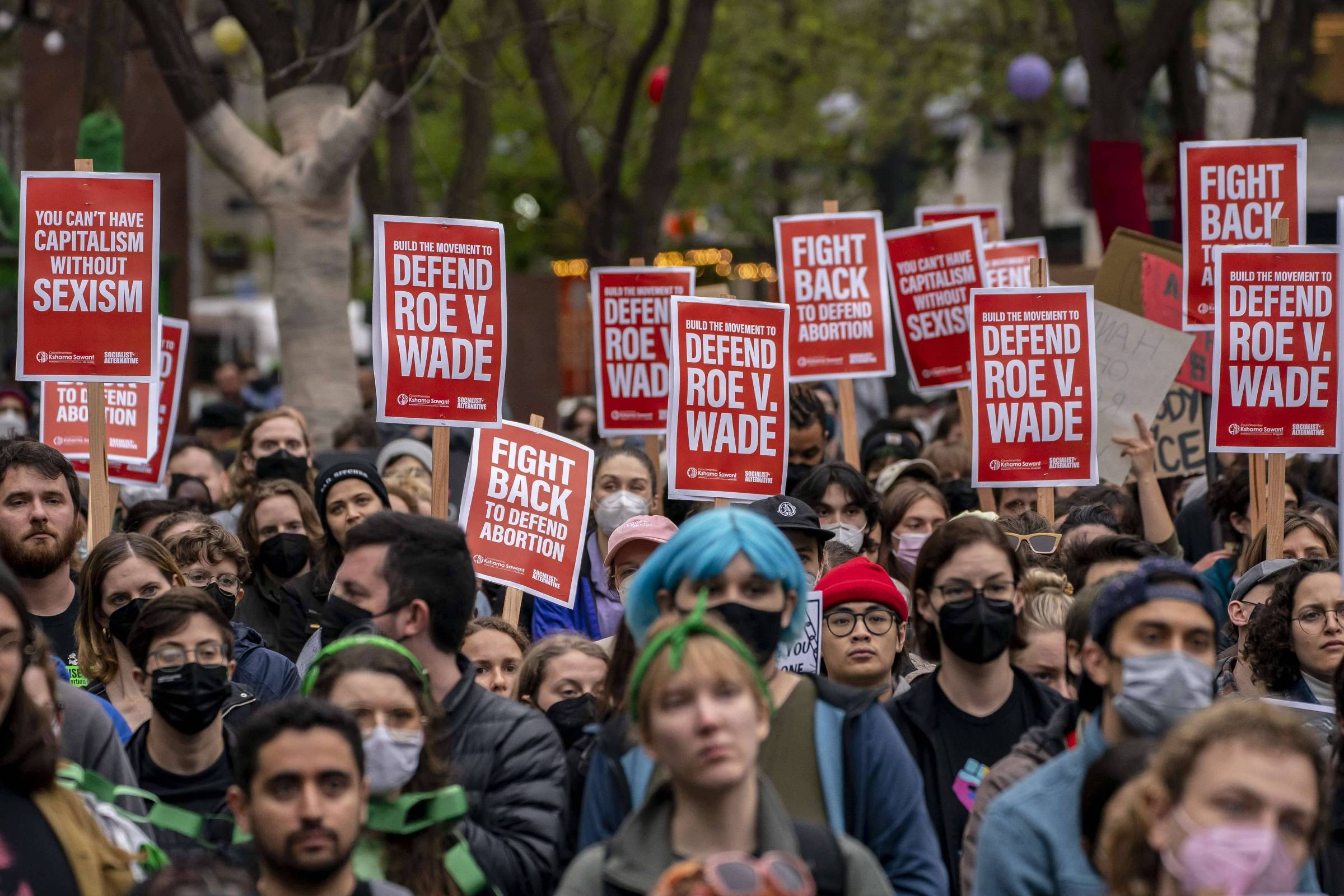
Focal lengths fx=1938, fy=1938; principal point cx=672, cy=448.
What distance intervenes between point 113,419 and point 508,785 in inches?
210

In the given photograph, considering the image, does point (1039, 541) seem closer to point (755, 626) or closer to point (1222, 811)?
point (755, 626)

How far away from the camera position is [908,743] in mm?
4969

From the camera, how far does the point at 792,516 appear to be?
6285 millimetres

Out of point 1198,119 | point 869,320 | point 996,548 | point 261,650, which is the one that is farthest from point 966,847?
point 1198,119

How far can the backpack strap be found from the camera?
366 cm

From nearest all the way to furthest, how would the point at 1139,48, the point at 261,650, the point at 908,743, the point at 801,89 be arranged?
1. the point at 908,743
2. the point at 261,650
3. the point at 1139,48
4. the point at 801,89

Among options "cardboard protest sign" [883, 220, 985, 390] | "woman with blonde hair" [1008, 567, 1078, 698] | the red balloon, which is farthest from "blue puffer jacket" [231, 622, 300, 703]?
the red balloon

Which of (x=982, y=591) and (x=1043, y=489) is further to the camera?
(x=1043, y=489)

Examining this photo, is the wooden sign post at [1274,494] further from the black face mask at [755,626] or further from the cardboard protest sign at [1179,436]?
the black face mask at [755,626]

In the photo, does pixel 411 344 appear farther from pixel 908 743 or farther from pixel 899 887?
pixel 899 887

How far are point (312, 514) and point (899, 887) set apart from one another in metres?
4.41

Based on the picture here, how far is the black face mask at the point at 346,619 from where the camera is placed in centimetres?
466

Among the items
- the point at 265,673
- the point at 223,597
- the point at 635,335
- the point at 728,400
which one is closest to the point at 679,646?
the point at 265,673

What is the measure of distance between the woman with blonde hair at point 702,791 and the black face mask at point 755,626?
1.22 ft
